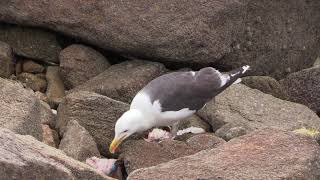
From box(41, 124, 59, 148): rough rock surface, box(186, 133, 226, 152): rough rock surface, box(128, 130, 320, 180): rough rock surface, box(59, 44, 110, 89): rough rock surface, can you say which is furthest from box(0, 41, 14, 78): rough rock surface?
box(128, 130, 320, 180): rough rock surface

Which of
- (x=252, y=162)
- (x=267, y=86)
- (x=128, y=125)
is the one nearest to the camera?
(x=252, y=162)

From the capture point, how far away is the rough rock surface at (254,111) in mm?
7785

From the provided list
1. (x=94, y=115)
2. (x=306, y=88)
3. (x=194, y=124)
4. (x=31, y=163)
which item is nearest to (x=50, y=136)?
(x=94, y=115)

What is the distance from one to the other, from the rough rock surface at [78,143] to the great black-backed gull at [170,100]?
0.46 m

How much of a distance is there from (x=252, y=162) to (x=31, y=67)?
443cm

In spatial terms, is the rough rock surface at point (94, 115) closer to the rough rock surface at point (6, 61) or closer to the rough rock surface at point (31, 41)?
the rough rock surface at point (6, 61)

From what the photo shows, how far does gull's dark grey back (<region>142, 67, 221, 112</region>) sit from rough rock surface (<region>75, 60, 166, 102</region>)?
0.73 m

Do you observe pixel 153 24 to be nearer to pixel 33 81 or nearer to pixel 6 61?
pixel 33 81

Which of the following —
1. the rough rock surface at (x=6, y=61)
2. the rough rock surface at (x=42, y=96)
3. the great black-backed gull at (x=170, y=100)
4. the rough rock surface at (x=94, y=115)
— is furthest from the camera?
the rough rock surface at (x=6, y=61)

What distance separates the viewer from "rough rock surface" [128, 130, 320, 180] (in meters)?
4.90

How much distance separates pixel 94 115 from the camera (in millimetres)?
7082

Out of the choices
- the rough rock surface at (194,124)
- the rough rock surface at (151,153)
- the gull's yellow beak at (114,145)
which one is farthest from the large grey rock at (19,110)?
the rough rock surface at (194,124)

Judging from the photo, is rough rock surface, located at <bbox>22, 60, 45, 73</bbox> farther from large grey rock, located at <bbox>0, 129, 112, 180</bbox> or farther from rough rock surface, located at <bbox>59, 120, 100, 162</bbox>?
large grey rock, located at <bbox>0, 129, 112, 180</bbox>

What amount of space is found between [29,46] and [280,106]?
9.82 ft
